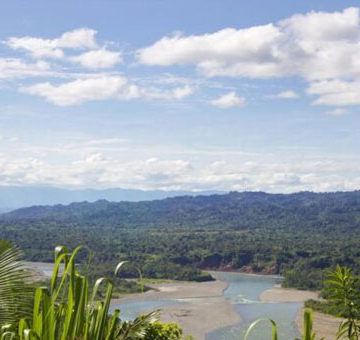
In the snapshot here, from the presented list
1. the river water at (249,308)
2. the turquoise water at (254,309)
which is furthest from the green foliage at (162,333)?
the turquoise water at (254,309)

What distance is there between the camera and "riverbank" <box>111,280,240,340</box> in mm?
48875

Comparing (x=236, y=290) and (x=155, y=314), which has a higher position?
(x=155, y=314)

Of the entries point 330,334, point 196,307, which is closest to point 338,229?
point 196,307

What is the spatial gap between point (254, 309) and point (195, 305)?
6.00m

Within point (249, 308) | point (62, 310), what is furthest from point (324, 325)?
point (62, 310)

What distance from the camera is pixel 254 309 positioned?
58.3 m

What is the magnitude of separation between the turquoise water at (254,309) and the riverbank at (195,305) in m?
0.94

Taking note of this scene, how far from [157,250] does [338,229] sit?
60.9 meters

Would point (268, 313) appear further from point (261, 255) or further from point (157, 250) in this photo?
point (157, 250)

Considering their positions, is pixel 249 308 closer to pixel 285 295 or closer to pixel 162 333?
pixel 285 295

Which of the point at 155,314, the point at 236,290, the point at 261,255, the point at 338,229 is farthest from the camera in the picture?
the point at 338,229

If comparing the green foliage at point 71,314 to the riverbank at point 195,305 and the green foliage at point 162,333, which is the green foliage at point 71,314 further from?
the riverbank at point 195,305

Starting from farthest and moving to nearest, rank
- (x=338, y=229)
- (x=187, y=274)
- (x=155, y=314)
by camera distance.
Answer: (x=338, y=229)
(x=187, y=274)
(x=155, y=314)

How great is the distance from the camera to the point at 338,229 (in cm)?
15150
